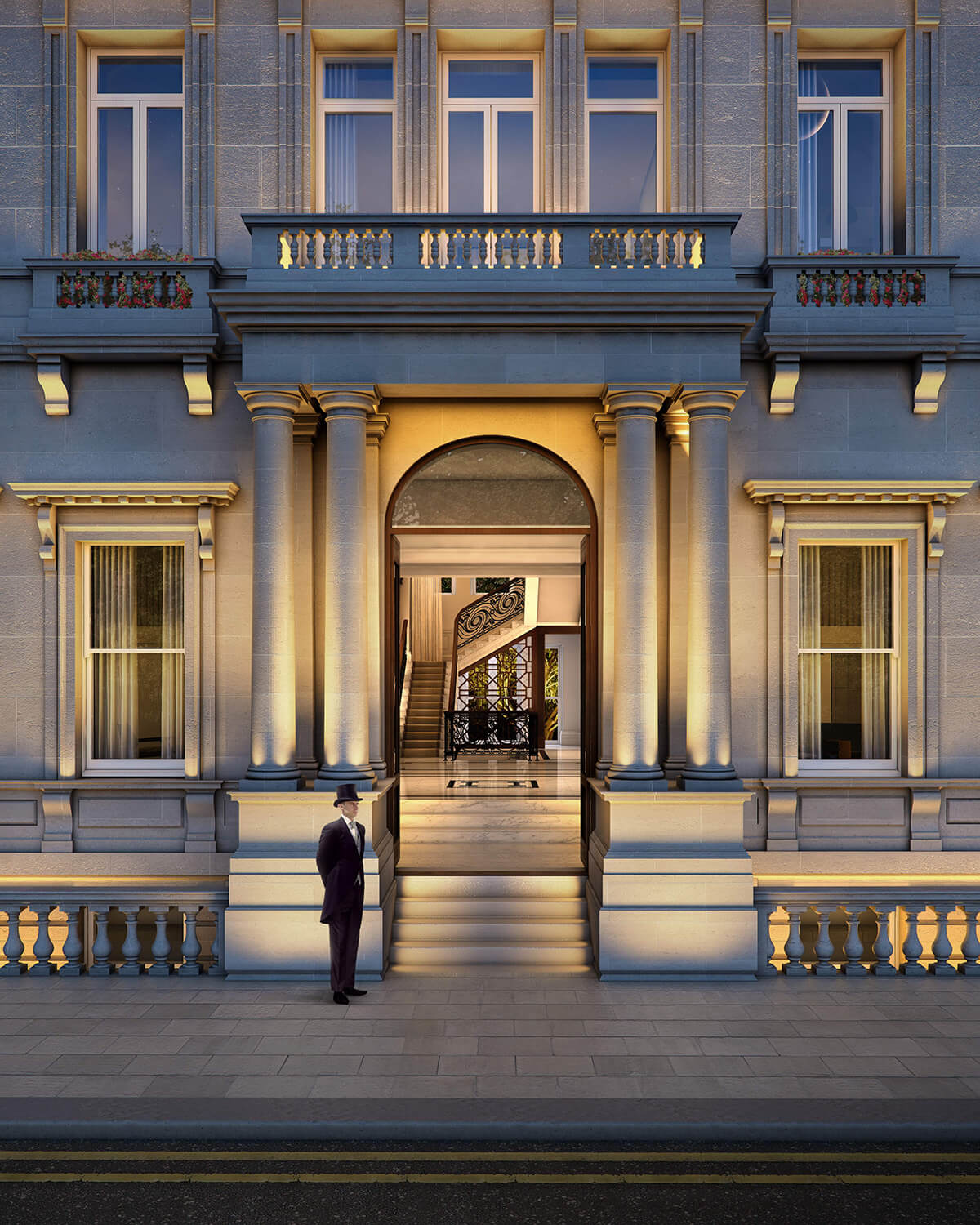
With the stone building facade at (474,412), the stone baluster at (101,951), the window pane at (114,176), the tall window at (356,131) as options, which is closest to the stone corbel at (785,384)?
the stone building facade at (474,412)

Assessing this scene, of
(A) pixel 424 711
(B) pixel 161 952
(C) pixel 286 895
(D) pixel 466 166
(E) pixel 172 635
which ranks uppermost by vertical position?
(D) pixel 466 166

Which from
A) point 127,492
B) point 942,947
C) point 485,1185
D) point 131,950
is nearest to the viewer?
point 485,1185

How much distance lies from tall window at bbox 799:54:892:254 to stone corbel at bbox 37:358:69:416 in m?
9.03

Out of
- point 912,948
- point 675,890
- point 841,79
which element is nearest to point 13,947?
point 675,890

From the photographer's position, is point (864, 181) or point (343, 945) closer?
point (343, 945)

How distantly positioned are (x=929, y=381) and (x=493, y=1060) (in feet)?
28.4

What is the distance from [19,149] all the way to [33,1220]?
36.3 ft

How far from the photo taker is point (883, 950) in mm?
8891

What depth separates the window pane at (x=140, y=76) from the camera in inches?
446

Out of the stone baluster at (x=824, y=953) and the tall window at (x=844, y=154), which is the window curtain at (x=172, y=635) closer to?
the stone baluster at (x=824, y=953)

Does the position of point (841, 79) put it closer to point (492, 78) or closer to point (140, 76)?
point (492, 78)

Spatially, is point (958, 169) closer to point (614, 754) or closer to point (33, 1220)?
point (614, 754)

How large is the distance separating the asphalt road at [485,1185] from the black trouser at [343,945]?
2.50 metres

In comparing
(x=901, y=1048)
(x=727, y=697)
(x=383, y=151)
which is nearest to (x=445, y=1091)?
(x=901, y=1048)
